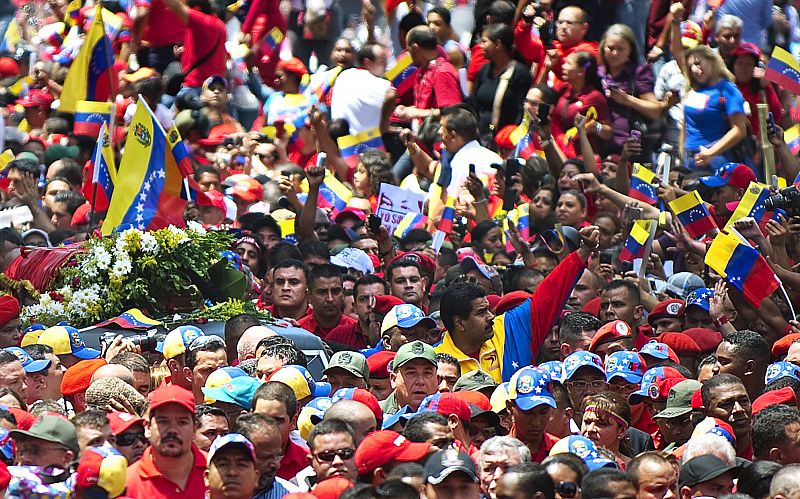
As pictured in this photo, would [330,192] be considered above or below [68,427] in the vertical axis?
below

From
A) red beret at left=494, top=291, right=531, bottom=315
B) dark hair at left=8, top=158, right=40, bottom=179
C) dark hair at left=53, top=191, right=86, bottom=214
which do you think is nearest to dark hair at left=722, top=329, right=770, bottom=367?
red beret at left=494, top=291, right=531, bottom=315

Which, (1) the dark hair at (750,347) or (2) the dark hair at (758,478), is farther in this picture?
(1) the dark hair at (750,347)

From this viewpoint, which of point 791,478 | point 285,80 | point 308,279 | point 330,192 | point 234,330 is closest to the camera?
point 791,478

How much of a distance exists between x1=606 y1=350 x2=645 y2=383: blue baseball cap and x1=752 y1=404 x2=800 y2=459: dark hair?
124 centimetres

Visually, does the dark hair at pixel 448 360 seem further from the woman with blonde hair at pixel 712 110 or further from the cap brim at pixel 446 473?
the woman with blonde hair at pixel 712 110

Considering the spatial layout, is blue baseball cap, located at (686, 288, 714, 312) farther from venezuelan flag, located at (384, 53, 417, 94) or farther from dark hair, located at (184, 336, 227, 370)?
venezuelan flag, located at (384, 53, 417, 94)

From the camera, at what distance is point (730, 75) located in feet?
49.0

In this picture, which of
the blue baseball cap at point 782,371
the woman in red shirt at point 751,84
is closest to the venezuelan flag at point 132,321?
the blue baseball cap at point 782,371

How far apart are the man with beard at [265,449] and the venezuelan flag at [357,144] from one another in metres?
8.37

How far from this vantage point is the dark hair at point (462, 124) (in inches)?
605

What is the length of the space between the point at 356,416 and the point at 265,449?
661 millimetres

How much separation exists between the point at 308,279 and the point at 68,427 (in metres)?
4.60

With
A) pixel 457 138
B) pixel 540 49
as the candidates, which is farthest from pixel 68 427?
pixel 540 49

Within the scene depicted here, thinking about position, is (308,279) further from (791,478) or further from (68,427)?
(791,478)
